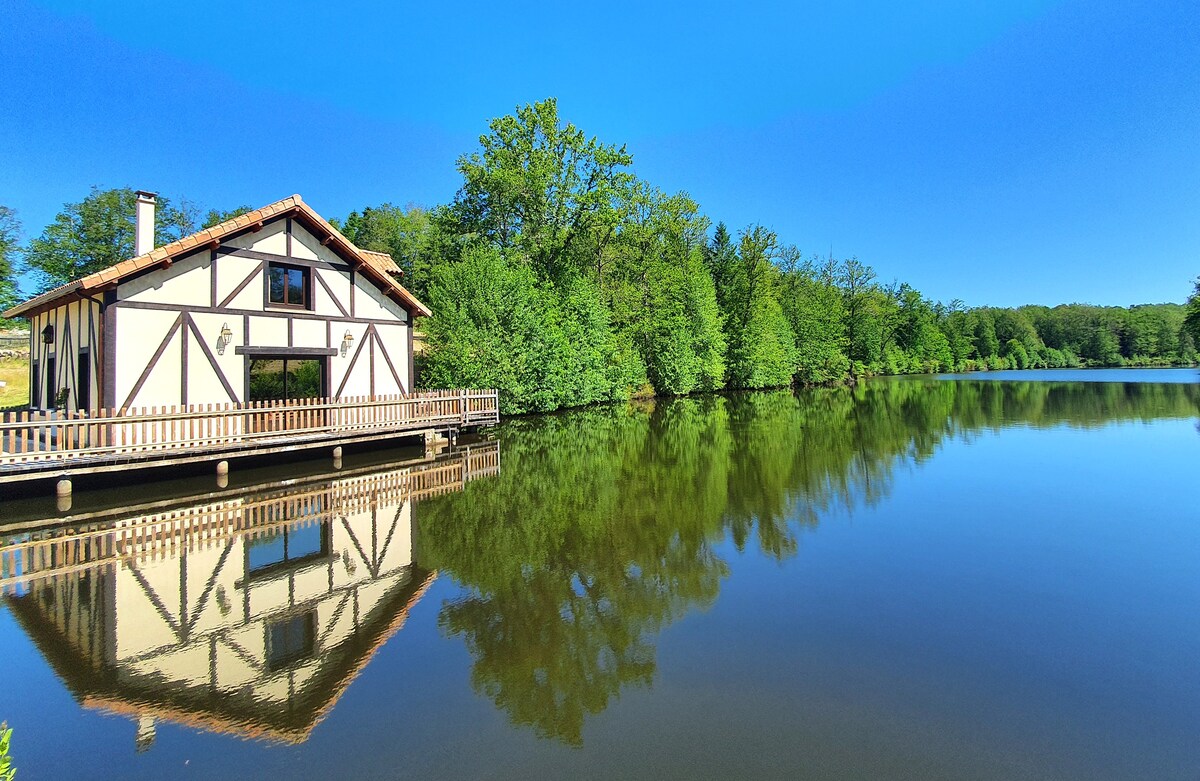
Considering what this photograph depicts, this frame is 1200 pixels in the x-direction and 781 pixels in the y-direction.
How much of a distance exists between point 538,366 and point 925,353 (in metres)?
65.7

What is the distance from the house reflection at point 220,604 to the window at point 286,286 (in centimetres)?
694

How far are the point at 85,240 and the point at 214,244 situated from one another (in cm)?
3244

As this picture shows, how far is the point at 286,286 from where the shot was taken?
52.2ft

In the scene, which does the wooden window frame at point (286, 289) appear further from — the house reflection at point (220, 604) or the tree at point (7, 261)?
the tree at point (7, 261)

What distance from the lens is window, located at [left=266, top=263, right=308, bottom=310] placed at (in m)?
15.5

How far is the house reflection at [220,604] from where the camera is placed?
436 centimetres

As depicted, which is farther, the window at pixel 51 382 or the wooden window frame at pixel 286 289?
the window at pixel 51 382

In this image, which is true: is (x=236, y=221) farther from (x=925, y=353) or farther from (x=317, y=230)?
(x=925, y=353)

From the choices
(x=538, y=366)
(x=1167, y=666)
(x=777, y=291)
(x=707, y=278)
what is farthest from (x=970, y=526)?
(x=777, y=291)

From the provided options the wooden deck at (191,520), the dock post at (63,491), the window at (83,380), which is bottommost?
the wooden deck at (191,520)

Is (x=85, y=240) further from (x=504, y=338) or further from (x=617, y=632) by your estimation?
(x=617, y=632)

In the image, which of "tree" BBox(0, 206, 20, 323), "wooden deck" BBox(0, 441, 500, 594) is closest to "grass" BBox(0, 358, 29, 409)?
"tree" BBox(0, 206, 20, 323)

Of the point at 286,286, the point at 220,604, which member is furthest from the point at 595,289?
the point at 220,604

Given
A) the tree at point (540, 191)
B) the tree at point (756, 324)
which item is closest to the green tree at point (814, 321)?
the tree at point (756, 324)
